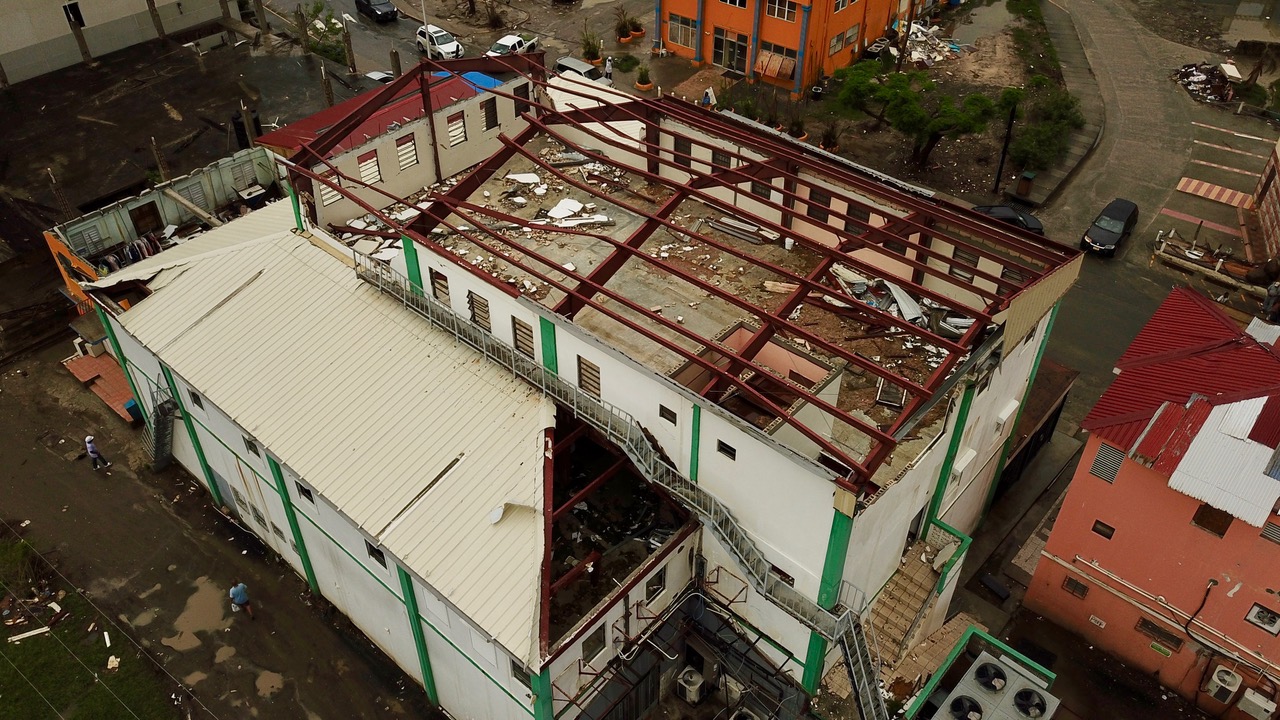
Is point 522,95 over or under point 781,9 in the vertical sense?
over

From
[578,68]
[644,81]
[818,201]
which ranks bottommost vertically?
[644,81]

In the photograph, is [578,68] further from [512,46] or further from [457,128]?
[457,128]

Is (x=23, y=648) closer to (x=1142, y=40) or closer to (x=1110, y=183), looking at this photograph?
(x=1110, y=183)

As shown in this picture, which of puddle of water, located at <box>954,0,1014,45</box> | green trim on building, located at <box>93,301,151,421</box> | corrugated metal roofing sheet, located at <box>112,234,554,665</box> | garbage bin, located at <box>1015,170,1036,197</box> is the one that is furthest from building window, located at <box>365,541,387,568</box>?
puddle of water, located at <box>954,0,1014,45</box>

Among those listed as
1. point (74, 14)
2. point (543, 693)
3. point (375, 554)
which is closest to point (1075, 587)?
point (543, 693)

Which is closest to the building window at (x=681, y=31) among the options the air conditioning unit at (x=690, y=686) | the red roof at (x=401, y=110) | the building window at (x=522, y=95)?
the building window at (x=522, y=95)
